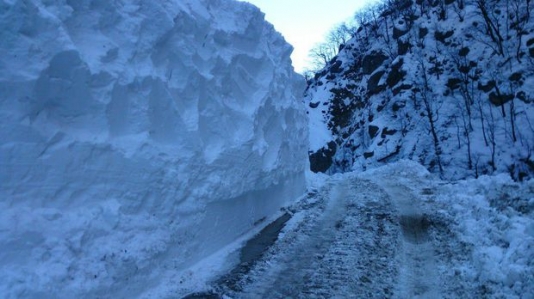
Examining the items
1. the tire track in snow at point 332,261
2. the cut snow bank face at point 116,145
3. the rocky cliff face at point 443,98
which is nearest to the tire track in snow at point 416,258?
the tire track in snow at point 332,261

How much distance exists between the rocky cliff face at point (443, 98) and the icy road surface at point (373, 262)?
62.2 ft

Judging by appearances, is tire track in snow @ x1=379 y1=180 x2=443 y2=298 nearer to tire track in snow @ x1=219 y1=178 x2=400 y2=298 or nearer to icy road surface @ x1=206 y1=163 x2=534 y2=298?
icy road surface @ x1=206 y1=163 x2=534 y2=298

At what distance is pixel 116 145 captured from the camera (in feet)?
26.3

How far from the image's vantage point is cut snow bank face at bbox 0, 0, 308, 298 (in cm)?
631

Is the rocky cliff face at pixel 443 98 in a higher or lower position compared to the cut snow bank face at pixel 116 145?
higher

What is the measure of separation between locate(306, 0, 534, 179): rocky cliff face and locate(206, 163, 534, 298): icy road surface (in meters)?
19.0

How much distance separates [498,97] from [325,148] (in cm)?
2538

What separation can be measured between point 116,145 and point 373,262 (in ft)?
19.5

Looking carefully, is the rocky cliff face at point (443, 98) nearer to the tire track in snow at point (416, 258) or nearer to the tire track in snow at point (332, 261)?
the tire track in snow at point (416, 258)

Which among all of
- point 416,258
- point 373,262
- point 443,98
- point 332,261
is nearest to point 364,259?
point 373,262

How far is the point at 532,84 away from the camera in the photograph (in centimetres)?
3191

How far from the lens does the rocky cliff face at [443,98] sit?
1244 inches

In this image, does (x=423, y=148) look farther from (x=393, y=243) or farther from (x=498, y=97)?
(x=393, y=243)

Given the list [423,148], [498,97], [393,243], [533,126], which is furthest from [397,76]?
[393,243]
